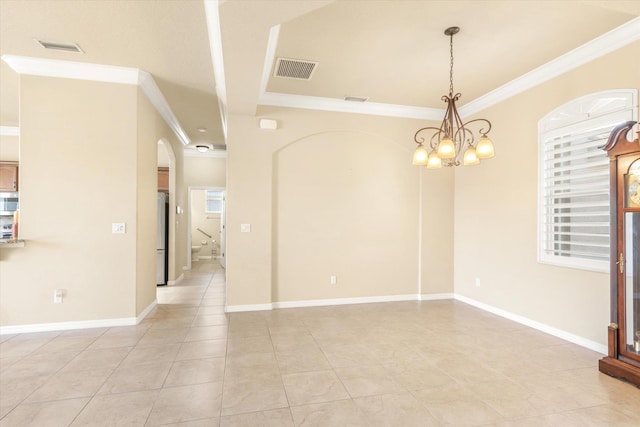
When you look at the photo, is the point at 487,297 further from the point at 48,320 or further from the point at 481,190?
the point at 48,320

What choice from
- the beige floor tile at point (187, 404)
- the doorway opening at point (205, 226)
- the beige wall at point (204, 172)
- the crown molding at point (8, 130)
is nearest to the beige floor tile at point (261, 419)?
the beige floor tile at point (187, 404)

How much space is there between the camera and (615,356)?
268 cm

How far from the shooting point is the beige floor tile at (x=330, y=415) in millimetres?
2051

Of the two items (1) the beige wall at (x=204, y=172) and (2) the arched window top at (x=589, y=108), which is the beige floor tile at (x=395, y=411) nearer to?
(2) the arched window top at (x=589, y=108)

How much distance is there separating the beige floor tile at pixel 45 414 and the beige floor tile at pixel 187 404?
530 mm

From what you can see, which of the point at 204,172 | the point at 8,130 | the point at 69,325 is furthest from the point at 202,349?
the point at 8,130

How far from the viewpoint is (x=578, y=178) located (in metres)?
3.35

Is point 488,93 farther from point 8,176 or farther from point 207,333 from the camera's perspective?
point 8,176

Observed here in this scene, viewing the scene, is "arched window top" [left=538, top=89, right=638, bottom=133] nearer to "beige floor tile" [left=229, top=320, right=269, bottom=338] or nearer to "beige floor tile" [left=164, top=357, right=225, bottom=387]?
"beige floor tile" [left=229, top=320, right=269, bottom=338]

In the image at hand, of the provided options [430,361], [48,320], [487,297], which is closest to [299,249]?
[430,361]

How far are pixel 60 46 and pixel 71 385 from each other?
3.23 m

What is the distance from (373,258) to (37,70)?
4937mm

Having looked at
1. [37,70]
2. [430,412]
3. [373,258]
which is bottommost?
[430,412]

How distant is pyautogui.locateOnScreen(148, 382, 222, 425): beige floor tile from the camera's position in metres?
2.10
